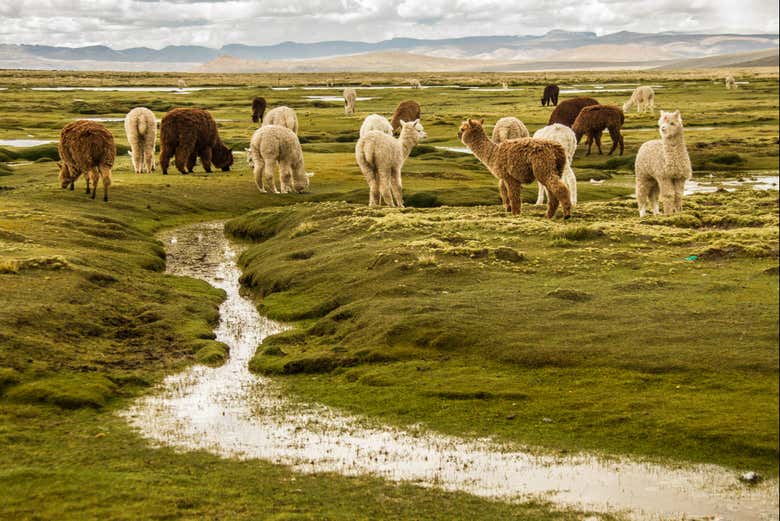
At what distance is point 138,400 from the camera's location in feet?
48.1

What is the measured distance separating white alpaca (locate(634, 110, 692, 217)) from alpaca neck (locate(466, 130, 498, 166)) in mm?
4140

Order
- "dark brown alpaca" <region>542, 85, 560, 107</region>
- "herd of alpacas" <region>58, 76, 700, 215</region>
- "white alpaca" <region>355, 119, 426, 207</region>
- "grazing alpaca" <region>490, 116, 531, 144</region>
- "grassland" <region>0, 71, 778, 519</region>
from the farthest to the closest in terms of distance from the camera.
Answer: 1. "dark brown alpaca" <region>542, 85, 560, 107</region>
2. "grazing alpaca" <region>490, 116, 531, 144</region>
3. "white alpaca" <region>355, 119, 426, 207</region>
4. "herd of alpacas" <region>58, 76, 700, 215</region>
5. "grassland" <region>0, 71, 778, 519</region>

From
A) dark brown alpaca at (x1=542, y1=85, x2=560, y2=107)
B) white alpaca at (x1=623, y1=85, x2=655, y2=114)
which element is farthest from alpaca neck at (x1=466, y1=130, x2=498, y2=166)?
dark brown alpaca at (x1=542, y1=85, x2=560, y2=107)

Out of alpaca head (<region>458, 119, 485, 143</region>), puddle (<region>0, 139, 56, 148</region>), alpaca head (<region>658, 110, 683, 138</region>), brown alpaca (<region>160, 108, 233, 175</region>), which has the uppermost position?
alpaca head (<region>658, 110, 683, 138</region>)

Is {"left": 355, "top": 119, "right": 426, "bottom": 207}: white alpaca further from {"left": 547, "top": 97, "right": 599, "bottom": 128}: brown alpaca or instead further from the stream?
{"left": 547, "top": 97, "right": 599, "bottom": 128}: brown alpaca

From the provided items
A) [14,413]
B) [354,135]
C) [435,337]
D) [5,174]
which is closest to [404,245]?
[435,337]

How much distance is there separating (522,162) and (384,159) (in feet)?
18.4

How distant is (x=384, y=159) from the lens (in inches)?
1069

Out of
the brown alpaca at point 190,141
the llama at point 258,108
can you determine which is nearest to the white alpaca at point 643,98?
the llama at point 258,108

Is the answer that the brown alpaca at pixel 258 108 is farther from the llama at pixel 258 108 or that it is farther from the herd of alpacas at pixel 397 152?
the herd of alpacas at pixel 397 152

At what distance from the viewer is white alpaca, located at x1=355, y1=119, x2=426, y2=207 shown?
27.0 m

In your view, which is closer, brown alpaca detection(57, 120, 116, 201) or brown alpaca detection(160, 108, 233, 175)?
brown alpaca detection(57, 120, 116, 201)

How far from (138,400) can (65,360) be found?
2078 mm

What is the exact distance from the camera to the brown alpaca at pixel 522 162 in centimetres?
2222
